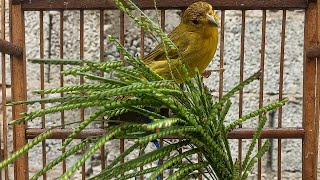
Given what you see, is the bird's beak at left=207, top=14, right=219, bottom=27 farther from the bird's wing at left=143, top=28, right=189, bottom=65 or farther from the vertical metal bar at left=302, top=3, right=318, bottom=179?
the vertical metal bar at left=302, top=3, right=318, bottom=179

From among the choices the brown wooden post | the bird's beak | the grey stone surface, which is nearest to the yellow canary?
the bird's beak

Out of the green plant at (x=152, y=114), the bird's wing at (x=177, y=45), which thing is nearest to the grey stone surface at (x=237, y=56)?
the bird's wing at (x=177, y=45)

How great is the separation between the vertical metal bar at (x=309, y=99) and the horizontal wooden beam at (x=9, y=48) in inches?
26.1

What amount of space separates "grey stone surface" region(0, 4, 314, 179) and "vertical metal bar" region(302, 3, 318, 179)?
48cm

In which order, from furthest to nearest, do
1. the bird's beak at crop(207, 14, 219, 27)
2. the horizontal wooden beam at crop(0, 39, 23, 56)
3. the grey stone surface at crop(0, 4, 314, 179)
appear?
the grey stone surface at crop(0, 4, 314, 179) < the bird's beak at crop(207, 14, 219, 27) < the horizontal wooden beam at crop(0, 39, 23, 56)

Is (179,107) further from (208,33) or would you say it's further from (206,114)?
(208,33)

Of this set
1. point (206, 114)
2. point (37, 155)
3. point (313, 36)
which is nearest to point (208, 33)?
point (313, 36)

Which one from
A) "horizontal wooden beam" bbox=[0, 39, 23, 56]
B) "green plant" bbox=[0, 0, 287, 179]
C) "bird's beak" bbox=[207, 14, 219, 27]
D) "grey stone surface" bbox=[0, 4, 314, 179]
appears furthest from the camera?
"grey stone surface" bbox=[0, 4, 314, 179]

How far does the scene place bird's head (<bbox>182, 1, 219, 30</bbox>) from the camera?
1248 millimetres

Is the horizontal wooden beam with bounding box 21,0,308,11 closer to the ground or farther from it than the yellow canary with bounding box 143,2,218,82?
farther from it

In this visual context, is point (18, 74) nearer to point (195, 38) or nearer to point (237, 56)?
point (195, 38)

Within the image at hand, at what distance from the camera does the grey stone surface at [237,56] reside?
1.75 metres

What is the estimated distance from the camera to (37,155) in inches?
70.9

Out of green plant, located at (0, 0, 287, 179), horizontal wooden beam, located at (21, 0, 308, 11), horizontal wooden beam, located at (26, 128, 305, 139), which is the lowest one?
horizontal wooden beam, located at (26, 128, 305, 139)
